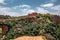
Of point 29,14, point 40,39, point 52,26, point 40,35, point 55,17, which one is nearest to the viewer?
point 40,39

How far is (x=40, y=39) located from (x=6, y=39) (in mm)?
3365

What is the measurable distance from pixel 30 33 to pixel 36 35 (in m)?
0.62

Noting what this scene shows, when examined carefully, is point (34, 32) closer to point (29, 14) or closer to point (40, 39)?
point (40, 39)

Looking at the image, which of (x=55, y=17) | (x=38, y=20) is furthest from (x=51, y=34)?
(x=55, y=17)

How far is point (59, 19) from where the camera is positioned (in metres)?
27.5

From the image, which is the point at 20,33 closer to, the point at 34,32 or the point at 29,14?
the point at 34,32

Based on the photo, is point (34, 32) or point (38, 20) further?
point (38, 20)

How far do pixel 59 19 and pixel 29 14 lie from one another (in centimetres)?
520

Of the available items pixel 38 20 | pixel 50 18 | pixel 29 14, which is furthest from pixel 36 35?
pixel 29 14

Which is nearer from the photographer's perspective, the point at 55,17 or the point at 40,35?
the point at 40,35

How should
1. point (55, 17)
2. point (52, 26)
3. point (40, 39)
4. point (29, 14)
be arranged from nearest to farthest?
point (40, 39), point (52, 26), point (55, 17), point (29, 14)

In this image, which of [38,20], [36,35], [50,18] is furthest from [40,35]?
[50,18]

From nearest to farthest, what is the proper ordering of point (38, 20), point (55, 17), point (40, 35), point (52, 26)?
1. point (40, 35)
2. point (52, 26)
3. point (38, 20)
4. point (55, 17)

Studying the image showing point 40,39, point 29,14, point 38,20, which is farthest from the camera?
point 29,14
